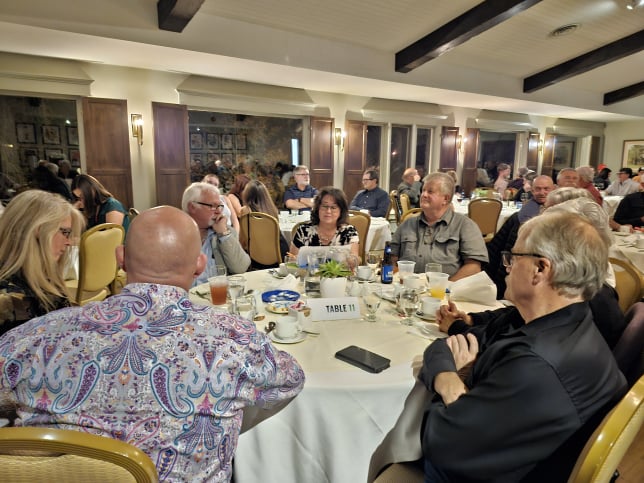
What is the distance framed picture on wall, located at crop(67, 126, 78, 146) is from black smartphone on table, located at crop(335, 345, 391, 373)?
6696 mm

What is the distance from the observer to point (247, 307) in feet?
5.93

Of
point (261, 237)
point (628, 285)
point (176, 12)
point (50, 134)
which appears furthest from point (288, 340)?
point (50, 134)

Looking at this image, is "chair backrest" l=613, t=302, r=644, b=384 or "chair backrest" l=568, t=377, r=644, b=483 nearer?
"chair backrest" l=568, t=377, r=644, b=483

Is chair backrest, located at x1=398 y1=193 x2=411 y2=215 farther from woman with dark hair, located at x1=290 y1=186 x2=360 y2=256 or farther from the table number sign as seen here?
the table number sign

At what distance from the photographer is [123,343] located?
87cm

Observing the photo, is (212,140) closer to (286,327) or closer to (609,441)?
(286,327)

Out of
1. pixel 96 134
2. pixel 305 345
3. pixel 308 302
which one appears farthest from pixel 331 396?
pixel 96 134

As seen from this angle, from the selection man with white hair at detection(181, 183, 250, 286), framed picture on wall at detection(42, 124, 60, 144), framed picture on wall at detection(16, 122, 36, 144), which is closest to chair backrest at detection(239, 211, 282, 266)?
man with white hair at detection(181, 183, 250, 286)

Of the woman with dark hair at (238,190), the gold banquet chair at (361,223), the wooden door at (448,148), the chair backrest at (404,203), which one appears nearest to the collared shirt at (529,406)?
A: the gold banquet chair at (361,223)

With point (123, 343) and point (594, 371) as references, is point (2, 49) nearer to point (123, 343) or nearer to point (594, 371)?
point (123, 343)

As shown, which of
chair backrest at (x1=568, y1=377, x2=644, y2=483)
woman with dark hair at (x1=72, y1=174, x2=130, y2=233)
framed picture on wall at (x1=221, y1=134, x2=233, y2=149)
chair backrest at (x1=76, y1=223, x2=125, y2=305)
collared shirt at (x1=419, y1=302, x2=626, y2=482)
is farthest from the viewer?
framed picture on wall at (x1=221, y1=134, x2=233, y2=149)

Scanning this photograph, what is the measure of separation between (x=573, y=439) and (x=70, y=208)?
7.30 ft

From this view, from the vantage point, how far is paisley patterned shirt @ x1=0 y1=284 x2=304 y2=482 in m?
0.85

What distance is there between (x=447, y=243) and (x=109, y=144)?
5.46m
